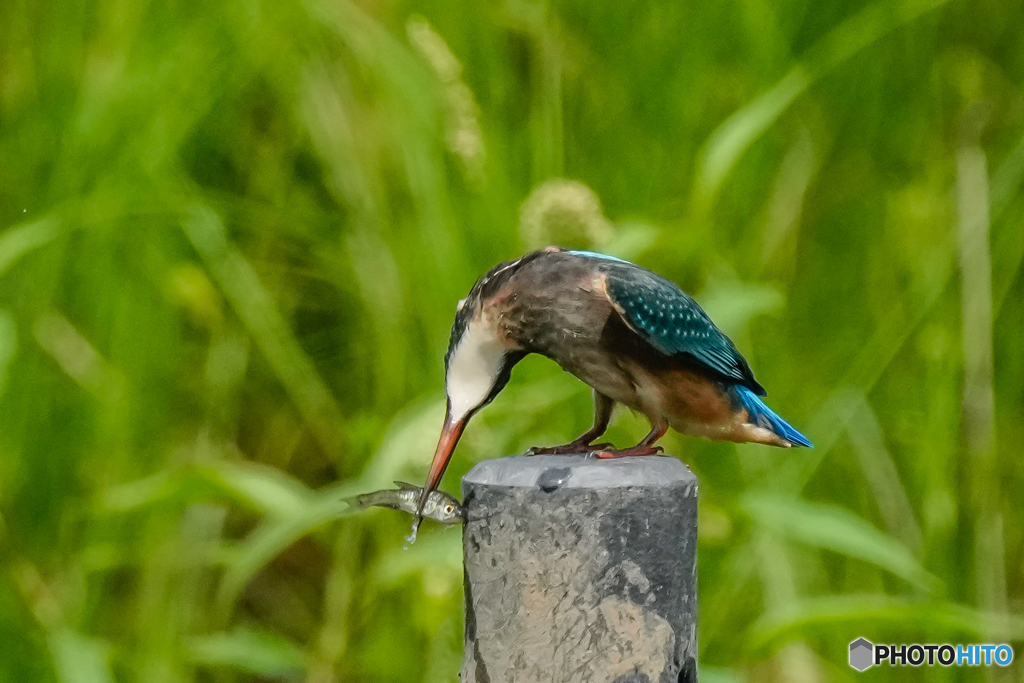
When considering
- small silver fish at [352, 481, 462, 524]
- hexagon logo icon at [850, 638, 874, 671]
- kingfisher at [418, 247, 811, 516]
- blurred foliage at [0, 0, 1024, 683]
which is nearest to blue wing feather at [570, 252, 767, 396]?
kingfisher at [418, 247, 811, 516]

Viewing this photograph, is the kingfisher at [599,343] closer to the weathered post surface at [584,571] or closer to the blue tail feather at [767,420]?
the blue tail feather at [767,420]

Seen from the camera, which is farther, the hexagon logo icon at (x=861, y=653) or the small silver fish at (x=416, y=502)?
the hexagon logo icon at (x=861, y=653)

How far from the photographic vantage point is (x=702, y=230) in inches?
72.1

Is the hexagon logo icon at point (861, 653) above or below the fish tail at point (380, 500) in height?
above

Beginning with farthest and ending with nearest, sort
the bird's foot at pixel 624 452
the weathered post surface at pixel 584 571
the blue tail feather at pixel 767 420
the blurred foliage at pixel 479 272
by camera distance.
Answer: the blurred foliage at pixel 479 272 < the blue tail feather at pixel 767 420 < the bird's foot at pixel 624 452 < the weathered post surface at pixel 584 571

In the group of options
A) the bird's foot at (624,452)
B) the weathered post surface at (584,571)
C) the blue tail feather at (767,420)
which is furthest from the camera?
the blue tail feather at (767,420)

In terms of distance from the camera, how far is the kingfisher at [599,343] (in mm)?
1194

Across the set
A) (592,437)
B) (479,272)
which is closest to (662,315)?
(592,437)

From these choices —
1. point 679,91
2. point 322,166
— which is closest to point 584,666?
point 679,91

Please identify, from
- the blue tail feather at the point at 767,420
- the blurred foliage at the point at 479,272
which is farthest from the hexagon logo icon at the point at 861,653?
the blue tail feather at the point at 767,420

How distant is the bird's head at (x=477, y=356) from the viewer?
1212mm

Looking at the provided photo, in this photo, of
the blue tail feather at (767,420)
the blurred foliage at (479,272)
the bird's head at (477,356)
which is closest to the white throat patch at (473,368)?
the bird's head at (477,356)

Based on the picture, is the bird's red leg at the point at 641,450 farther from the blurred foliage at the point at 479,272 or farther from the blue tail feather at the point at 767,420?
the blurred foliage at the point at 479,272

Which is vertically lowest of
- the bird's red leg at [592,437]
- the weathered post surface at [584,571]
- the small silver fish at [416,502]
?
the weathered post surface at [584,571]
